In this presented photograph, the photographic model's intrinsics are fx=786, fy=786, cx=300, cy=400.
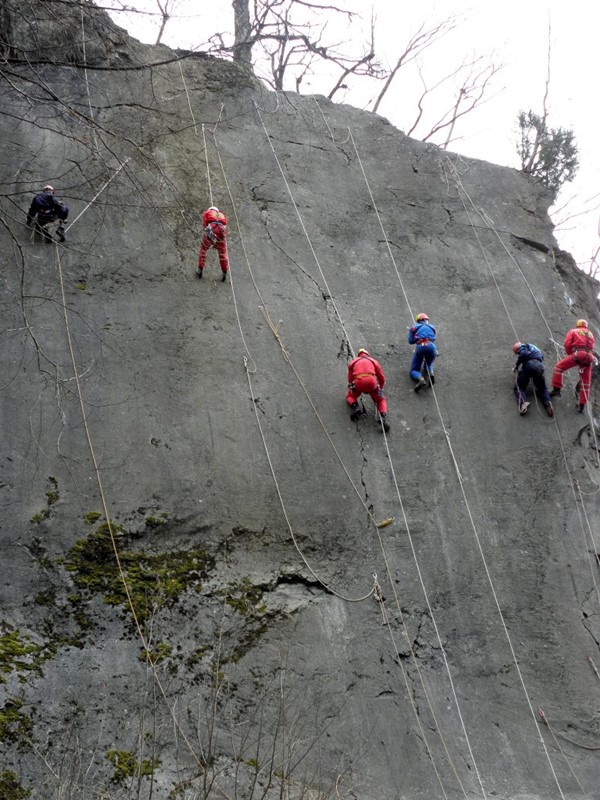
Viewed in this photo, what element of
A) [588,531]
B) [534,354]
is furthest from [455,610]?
[534,354]

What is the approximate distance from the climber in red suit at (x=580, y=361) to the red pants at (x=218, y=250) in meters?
4.44

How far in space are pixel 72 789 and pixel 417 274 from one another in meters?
8.23

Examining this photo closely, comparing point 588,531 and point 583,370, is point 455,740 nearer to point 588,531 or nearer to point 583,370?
point 588,531

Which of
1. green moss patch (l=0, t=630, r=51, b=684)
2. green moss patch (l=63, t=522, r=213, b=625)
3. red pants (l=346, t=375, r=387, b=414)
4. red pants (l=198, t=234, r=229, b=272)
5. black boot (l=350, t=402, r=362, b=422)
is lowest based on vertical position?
green moss patch (l=0, t=630, r=51, b=684)

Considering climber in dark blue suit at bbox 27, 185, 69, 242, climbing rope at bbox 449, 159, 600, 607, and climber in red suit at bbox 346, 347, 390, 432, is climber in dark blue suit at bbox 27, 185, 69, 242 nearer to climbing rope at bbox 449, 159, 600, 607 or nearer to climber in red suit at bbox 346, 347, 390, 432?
climber in red suit at bbox 346, 347, 390, 432

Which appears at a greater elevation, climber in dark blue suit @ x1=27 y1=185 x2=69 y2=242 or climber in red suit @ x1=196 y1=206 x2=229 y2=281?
climber in dark blue suit @ x1=27 y1=185 x2=69 y2=242

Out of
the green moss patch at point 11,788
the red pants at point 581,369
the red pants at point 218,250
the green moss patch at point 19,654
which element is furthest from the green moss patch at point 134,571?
the red pants at point 581,369

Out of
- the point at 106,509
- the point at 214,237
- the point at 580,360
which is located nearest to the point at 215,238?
the point at 214,237

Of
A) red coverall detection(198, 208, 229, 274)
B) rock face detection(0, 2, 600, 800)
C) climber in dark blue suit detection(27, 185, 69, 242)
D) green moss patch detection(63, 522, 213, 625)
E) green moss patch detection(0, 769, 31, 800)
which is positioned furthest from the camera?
red coverall detection(198, 208, 229, 274)

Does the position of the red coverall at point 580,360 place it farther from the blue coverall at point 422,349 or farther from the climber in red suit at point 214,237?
the climber in red suit at point 214,237

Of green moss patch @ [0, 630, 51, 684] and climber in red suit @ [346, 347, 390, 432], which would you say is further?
climber in red suit @ [346, 347, 390, 432]

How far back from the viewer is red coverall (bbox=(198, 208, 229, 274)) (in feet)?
32.8

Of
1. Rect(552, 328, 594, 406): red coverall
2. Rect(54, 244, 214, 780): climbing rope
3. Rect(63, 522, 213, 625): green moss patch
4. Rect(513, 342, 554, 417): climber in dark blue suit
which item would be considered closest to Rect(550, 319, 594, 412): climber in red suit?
Rect(552, 328, 594, 406): red coverall

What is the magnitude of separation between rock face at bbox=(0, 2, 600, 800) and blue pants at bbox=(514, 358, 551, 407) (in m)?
0.20
